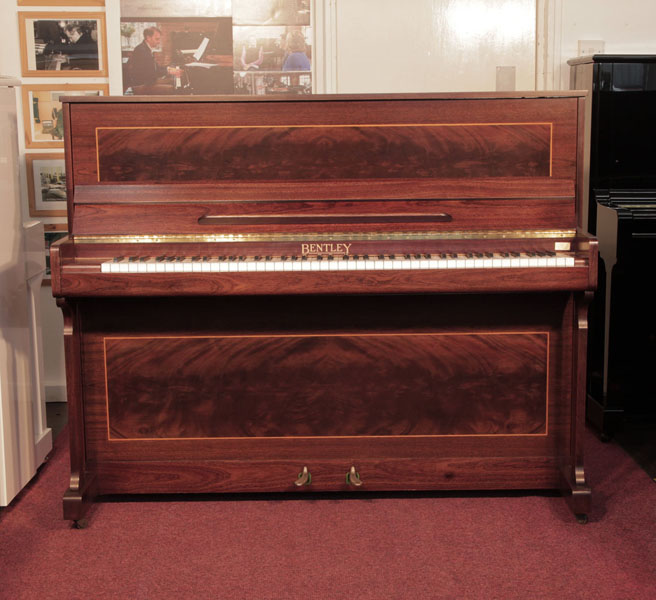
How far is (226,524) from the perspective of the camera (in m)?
2.71

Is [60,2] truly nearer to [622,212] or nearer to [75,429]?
[75,429]

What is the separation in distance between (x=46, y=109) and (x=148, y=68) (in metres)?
0.52

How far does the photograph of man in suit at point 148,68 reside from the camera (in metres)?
3.79

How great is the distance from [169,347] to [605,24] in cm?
253

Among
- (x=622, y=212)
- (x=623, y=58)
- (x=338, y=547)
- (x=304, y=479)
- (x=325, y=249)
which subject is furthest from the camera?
(x=623, y=58)

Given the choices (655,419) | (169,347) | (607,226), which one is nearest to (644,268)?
(607,226)

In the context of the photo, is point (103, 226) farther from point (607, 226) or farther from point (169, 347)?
point (607, 226)

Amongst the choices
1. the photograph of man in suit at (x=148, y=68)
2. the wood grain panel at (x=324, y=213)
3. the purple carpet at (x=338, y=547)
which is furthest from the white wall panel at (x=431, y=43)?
the purple carpet at (x=338, y=547)

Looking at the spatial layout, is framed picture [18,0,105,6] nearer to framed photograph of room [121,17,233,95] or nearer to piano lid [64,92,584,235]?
framed photograph of room [121,17,233,95]

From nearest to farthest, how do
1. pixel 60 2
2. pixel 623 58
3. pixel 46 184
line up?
pixel 623 58 → pixel 60 2 → pixel 46 184

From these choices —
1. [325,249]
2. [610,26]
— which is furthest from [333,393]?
[610,26]

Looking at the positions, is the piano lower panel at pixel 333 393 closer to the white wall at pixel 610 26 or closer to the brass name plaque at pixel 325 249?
the brass name plaque at pixel 325 249

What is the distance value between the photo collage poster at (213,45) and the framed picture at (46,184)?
492 millimetres

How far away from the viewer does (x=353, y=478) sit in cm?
280
